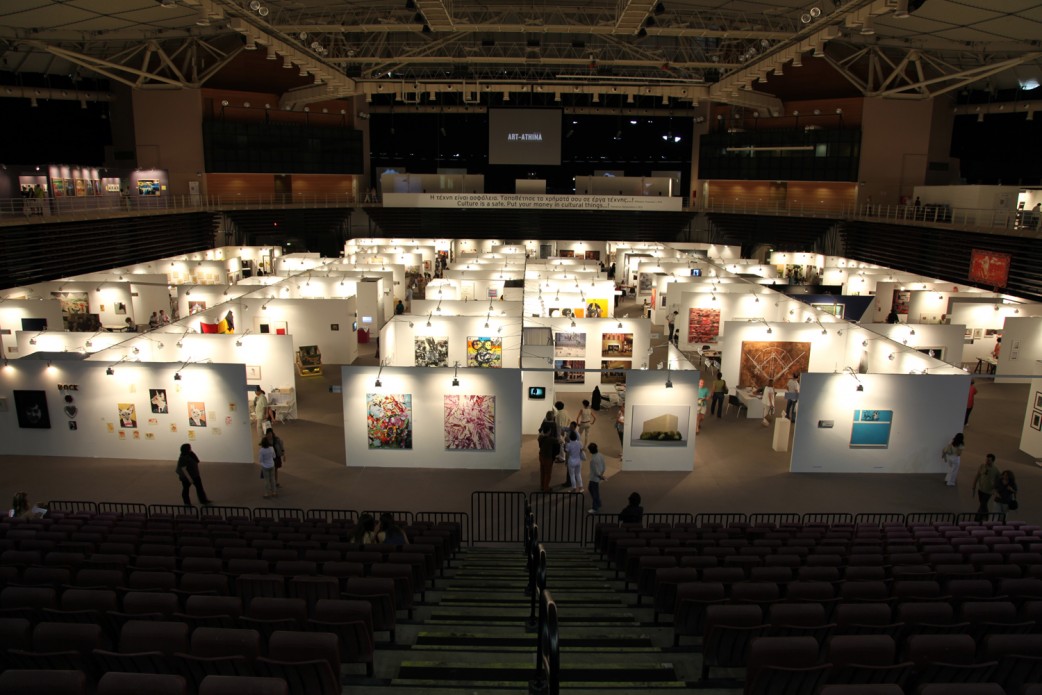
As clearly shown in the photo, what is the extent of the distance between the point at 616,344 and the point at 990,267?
16.4 meters

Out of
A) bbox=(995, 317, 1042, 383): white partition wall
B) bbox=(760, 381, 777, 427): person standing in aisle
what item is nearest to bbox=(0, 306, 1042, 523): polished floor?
bbox=(760, 381, 777, 427): person standing in aisle

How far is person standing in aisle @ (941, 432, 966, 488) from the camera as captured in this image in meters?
12.6

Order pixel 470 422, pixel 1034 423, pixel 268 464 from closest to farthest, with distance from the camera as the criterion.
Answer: pixel 268 464
pixel 470 422
pixel 1034 423

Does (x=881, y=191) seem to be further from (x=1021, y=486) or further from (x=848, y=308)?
(x=1021, y=486)

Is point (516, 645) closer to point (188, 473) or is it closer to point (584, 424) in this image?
point (188, 473)

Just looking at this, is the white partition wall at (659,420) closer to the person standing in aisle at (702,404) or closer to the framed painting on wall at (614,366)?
the person standing in aisle at (702,404)

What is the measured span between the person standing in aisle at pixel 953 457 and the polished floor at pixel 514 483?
0.18 m

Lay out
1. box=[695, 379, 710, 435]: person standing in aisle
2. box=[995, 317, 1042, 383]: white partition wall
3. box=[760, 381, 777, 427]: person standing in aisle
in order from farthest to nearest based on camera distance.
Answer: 1. box=[995, 317, 1042, 383]: white partition wall
2. box=[760, 381, 777, 427]: person standing in aisle
3. box=[695, 379, 710, 435]: person standing in aisle

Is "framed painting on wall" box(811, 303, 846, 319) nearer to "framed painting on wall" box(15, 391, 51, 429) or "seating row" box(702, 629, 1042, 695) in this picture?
"seating row" box(702, 629, 1042, 695)

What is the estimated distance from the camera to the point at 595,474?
11398mm

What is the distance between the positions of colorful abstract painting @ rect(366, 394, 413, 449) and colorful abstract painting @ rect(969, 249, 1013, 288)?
2110 centimetres

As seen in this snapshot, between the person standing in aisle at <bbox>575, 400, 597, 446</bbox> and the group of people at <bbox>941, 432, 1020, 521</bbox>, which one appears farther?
the person standing in aisle at <bbox>575, 400, 597, 446</bbox>

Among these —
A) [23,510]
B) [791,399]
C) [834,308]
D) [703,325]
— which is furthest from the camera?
[834,308]

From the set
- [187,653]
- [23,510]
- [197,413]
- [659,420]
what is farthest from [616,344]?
[187,653]
